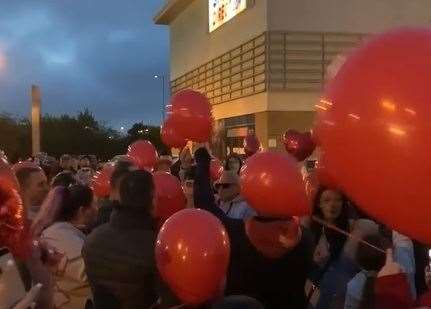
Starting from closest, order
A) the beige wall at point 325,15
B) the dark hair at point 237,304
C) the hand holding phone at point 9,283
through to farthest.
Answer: the dark hair at point 237,304 < the hand holding phone at point 9,283 < the beige wall at point 325,15

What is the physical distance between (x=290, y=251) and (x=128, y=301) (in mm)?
890

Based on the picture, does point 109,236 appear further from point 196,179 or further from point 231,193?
point 231,193

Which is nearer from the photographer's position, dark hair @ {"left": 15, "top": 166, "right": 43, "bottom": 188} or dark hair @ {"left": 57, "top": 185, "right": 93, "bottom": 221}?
dark hair @ {"left": 57, "top": 185, "right": 93, "bottom": 221}

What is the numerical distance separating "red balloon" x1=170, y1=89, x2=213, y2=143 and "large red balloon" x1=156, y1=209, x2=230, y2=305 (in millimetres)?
2513

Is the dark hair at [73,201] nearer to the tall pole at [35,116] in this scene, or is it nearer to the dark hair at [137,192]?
the dark hair at [137,192]

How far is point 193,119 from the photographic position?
19.2 feet

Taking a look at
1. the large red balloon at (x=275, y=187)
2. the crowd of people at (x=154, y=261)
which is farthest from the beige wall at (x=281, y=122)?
the large red balloon at (x=275, y=187)

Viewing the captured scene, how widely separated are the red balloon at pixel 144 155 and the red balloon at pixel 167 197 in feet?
7.97

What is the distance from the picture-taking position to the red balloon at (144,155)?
773 centimetres

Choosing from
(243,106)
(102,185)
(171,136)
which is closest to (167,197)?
(171,136)

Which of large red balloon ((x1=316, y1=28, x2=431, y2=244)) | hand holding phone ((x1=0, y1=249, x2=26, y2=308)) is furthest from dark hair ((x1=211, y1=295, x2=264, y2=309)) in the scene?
hand holding phone ((x1=0, y1=249, x2=26, y2=308))

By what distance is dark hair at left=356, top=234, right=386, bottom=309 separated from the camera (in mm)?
3043

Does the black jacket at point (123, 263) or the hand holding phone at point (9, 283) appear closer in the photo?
the hand holding phone at point (9, 283)

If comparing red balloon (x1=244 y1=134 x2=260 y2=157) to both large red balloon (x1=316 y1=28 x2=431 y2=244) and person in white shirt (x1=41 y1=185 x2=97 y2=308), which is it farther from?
large red balloon (x1=316 y1=28 x2=431 y2=244)
